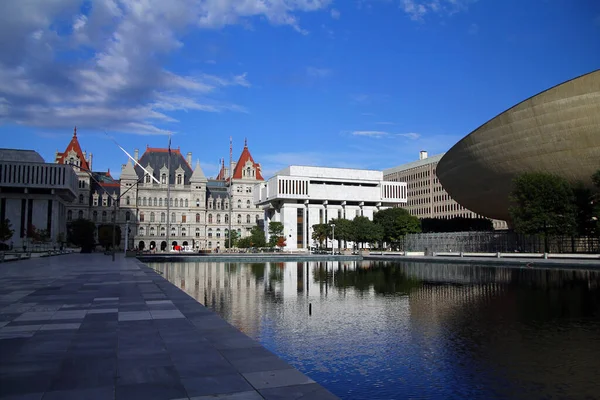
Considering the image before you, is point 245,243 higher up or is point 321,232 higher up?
point 321,232

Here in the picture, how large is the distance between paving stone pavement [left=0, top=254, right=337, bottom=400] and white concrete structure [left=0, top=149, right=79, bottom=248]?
96.5m

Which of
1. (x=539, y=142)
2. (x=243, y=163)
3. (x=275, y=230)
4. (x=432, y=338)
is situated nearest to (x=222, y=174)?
(x=243, y=163)

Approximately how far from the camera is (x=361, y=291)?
84.1 feet

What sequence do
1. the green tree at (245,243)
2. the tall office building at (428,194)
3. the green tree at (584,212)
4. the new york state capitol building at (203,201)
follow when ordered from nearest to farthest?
the green tree at (584,212) < the green tree at (245,243) < the new york state capitol building at (203,201) < the tall office building at (428,194)

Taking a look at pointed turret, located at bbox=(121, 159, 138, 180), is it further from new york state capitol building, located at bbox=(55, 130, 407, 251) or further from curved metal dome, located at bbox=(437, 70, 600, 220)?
curved metal dome, located at bbox=(437, 70, 600, 220)

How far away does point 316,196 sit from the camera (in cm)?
12975

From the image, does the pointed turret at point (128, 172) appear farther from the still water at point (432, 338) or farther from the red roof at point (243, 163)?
the still water at point (432, 338)

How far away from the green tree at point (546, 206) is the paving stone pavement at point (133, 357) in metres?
48.6

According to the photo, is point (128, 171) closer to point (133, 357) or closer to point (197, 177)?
point (197, 177)

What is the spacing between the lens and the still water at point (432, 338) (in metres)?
9.57

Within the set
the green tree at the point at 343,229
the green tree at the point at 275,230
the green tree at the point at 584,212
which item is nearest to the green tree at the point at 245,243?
the green tree at the point at 275,230

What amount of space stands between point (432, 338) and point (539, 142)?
51321 mm

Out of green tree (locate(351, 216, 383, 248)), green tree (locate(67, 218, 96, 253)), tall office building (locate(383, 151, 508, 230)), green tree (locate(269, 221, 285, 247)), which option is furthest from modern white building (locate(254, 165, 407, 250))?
green tree (locate(67, 218, 96, 253))

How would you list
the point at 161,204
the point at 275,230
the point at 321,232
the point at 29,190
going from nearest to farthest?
the point at 29,190 → the point at 321,232 → the point at 275,230 → the point at 161,204
